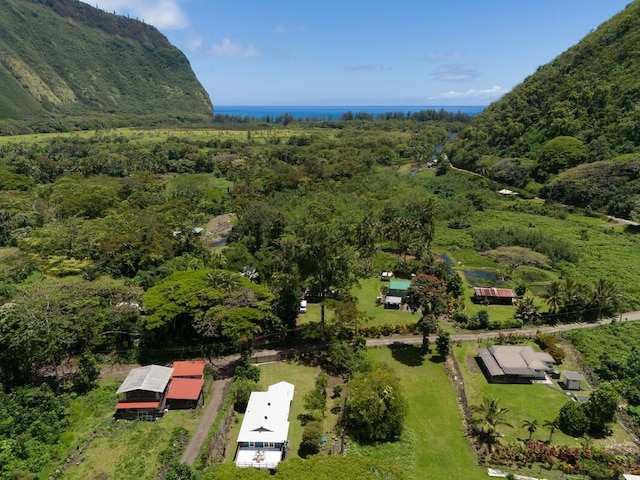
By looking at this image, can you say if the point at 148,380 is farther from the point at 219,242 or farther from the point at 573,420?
the point at 219,242

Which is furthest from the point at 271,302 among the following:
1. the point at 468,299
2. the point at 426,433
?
the point at 468,299

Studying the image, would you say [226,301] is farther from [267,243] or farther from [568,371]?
[568,371]

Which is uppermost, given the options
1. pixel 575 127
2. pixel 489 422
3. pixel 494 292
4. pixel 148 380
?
pixel 575 127

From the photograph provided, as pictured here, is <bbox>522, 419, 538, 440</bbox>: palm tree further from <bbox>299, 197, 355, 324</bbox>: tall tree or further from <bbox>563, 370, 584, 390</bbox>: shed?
<bbox>299, 197, 355, 324</bbox>: tall tree

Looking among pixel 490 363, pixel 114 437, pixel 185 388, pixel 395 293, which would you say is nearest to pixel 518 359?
pixel 490 363

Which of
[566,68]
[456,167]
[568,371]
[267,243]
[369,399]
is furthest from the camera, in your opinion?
[456,167]

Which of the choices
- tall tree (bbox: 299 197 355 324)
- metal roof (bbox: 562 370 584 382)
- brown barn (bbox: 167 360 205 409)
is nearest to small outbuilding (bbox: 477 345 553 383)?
metal roof (bbox: 562 370 584 382)
